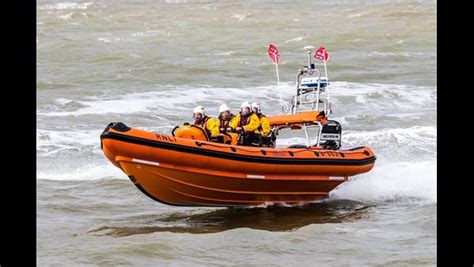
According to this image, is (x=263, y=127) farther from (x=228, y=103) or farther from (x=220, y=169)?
(x=228, y=103)

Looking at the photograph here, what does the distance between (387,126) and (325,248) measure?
8.78 metres

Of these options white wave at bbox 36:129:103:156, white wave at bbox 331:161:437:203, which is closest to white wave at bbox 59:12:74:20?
white wave at bbox 36:129:103:156

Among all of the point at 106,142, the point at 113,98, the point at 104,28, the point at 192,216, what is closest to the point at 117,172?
the point at 192,216

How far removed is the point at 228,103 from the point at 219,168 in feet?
27.7

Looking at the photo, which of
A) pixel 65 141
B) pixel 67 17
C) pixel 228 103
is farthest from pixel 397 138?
pixel 67 17

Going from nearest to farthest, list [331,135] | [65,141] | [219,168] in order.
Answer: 1. [219,168]
2. [331,135]
3. [65,141]

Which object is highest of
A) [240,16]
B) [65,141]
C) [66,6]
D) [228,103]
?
[66,6]

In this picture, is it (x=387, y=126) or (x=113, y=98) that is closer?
(x=387, y=126)

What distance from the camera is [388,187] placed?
1291 centimetres

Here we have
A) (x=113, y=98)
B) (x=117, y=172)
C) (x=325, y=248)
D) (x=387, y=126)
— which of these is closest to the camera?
(x=325, y=248)

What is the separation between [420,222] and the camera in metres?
10.7

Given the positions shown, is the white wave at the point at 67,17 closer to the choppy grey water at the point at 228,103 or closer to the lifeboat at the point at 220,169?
the choppy grey water at the point at 228,103

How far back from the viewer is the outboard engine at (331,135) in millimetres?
12750
